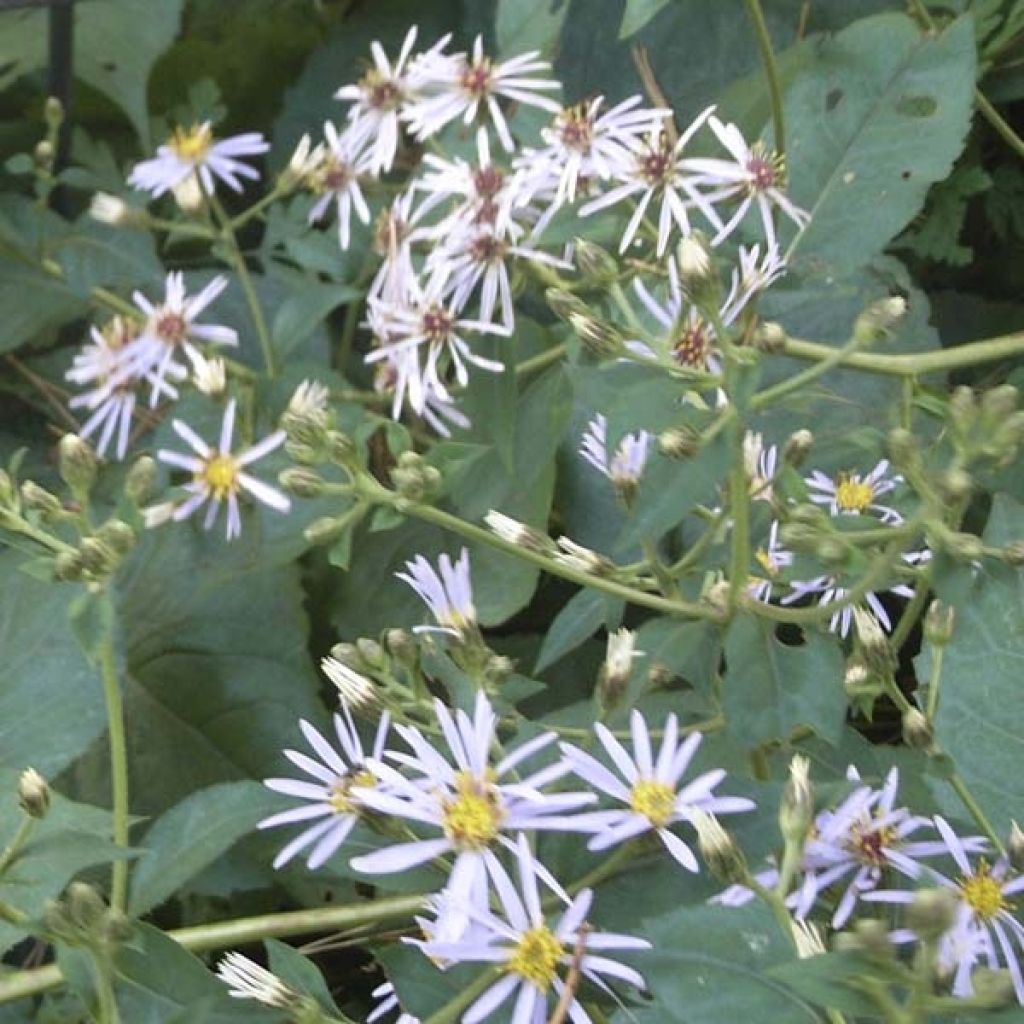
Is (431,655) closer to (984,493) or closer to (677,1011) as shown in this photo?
(677,1011)

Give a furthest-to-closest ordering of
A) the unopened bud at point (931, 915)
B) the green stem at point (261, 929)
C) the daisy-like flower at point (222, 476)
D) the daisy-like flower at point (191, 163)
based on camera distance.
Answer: the daisy-like flower at point (191, 163)
the daisy-like flower at point (222, 476)
the green stem at point (261, 929)
the unopened bud at point (931, 915)

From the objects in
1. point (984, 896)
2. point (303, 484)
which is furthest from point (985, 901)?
point (303, 484)

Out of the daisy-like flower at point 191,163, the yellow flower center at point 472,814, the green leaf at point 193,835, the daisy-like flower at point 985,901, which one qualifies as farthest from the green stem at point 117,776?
the daisy-like flower at point 191,163

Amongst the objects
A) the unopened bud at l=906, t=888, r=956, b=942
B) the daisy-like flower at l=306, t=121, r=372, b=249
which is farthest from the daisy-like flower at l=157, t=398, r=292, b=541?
the unopened bud at l=906, t=888, r=956, b=942

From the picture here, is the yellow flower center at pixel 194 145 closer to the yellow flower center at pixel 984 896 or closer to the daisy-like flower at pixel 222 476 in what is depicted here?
the daisy-like flower at pixel 222 476

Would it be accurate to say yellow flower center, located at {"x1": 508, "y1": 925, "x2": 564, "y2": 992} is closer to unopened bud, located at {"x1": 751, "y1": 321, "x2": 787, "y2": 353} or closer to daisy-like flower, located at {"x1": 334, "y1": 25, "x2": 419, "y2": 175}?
unopened bud, located at {"x1": 751, "y1": 321, "x2": 787, "y2": 353}

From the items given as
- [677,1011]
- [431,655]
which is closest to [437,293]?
[431,655]
